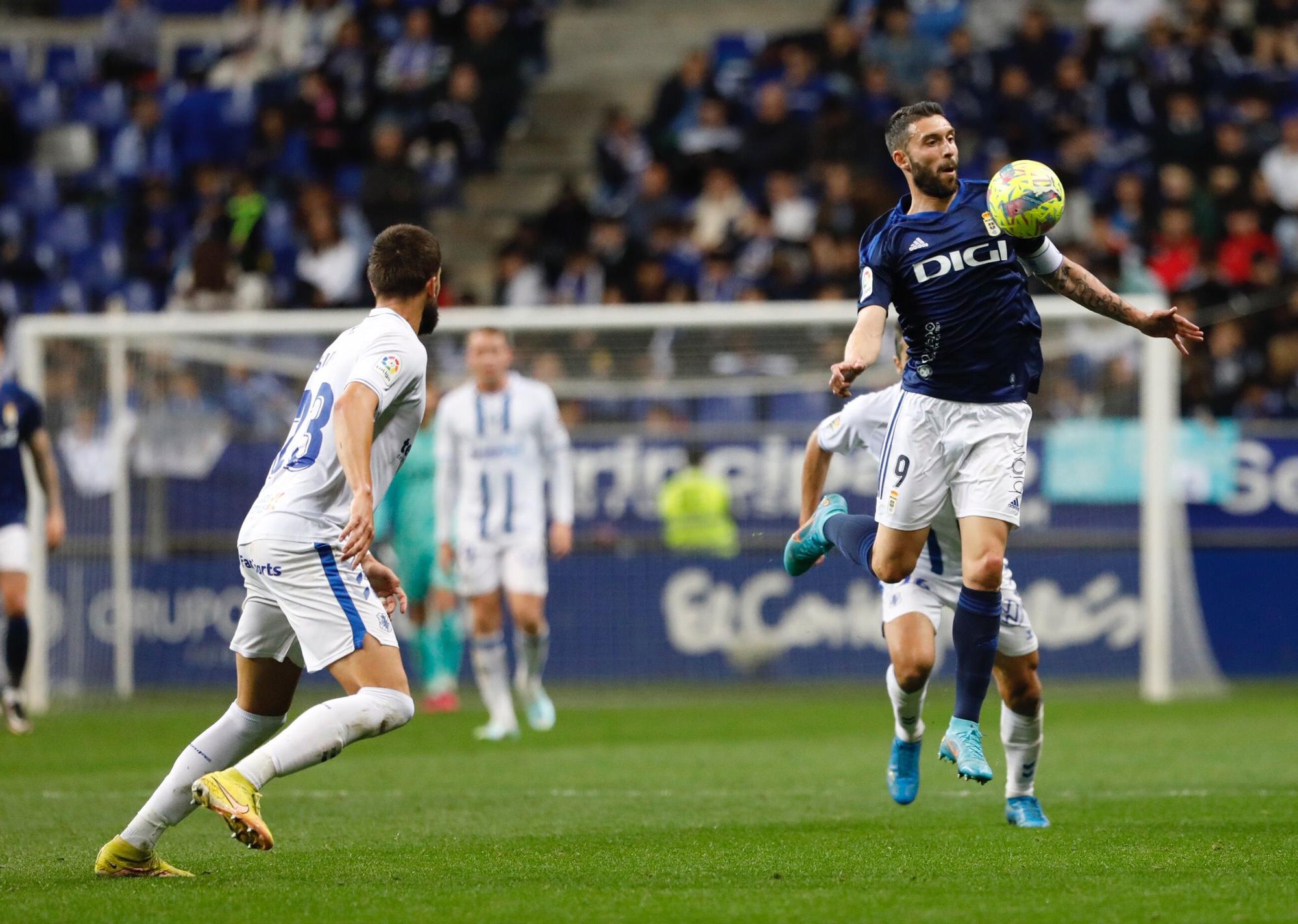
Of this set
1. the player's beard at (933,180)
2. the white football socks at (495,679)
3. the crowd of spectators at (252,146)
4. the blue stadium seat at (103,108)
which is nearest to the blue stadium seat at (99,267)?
the crowd of spectators at (252,146)

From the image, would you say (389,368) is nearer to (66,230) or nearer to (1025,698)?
(1025,698)

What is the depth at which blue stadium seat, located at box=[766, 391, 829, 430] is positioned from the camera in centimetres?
1605

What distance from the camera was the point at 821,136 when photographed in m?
19.3

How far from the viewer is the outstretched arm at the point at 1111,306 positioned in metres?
7.01

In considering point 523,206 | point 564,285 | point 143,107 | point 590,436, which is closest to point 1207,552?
point 590,436

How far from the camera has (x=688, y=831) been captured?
7.39 meters

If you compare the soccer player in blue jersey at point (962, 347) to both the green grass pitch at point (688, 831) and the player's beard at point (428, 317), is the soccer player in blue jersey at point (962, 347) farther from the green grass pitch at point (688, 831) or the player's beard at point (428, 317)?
the player's beard at point (428, 317)

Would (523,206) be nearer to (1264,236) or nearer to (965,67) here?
(965,67)

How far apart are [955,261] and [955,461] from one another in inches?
30.5

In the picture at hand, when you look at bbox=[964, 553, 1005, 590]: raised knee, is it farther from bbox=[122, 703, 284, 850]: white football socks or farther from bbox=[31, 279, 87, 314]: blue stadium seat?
bbox=[31, 279, 87, 314]: blue stadium seat

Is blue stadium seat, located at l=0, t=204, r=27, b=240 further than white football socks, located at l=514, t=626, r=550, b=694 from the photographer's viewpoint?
Yes

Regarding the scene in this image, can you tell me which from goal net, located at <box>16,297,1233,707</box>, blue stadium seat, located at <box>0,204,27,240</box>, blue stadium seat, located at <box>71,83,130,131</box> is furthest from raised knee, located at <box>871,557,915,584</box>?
blue stadium seat, located at <box>71,83,130,131</box>

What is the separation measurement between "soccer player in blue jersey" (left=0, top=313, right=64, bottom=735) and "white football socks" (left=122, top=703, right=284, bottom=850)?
6694 millimetres

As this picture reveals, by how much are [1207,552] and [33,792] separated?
10.5m
